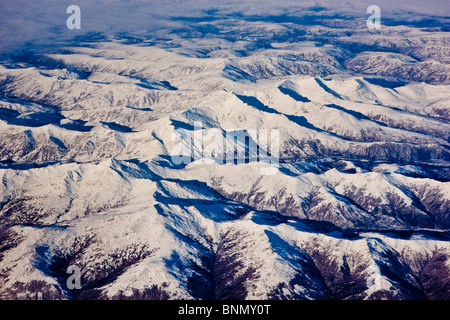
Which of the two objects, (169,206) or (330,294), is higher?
(169,206)

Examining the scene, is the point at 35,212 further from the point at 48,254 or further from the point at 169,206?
the point at 169,206

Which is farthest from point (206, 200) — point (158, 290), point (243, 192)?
point (158, 290)

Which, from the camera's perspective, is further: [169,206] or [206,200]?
[206,200]

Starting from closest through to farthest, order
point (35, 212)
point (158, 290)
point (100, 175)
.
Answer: point (158, 290)
point (35, 212)
point (100, 175)

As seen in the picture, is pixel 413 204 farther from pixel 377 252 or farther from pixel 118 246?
pixel 118 246

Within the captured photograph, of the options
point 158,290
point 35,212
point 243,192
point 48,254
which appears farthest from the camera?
point 243,192

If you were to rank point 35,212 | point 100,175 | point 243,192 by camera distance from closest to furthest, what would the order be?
point 35,212
point 100,175
point 243,192

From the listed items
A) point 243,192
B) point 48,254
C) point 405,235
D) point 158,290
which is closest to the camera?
point 158,290

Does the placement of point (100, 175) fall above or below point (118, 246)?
above
